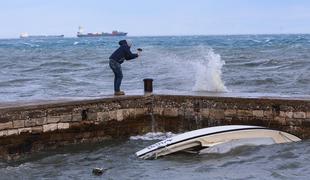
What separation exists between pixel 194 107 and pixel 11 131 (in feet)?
15.3

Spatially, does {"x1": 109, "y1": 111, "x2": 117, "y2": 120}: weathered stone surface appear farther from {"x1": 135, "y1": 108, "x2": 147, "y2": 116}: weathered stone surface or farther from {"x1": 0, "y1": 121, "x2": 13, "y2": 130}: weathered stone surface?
{"x1": 0, "y1": 121, "x2": 13, "y2": 130}: weathered stone surface

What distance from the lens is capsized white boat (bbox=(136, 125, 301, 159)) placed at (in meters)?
12.5

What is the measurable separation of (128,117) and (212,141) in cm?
302

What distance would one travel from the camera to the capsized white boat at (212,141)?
40.9 feet

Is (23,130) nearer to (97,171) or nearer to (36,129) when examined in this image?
(36,129)

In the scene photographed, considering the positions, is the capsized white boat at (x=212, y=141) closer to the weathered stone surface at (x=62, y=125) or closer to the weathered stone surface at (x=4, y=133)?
the weathered stone surface at (x=62, y=125)

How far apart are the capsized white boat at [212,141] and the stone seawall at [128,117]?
1120mm

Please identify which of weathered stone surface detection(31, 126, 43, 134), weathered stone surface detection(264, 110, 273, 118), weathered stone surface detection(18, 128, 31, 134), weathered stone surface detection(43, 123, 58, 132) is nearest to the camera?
weathered stone surface detection(18, 128, 31, 134)

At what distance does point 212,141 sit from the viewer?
1273 centimetres

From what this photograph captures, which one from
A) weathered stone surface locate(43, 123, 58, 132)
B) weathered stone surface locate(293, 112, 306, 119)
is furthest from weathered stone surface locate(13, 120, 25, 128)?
weathered stone surface locate(293, 112, 306, 119)

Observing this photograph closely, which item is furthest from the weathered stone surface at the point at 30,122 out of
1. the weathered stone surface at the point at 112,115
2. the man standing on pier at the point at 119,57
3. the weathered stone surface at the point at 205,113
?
the weathered stone surface at the point at 205,113

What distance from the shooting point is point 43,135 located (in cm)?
1352

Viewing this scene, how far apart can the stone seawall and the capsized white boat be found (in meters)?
1.12

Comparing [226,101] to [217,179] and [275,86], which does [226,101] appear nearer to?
[217,179]
